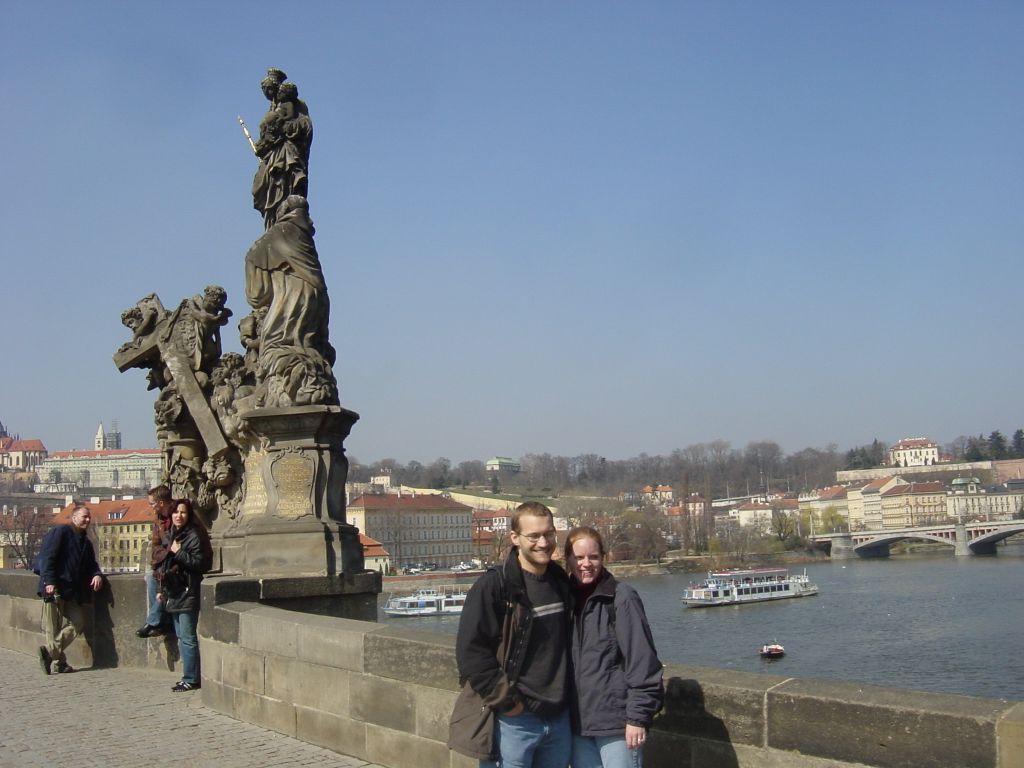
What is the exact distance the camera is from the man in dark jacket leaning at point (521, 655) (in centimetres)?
338

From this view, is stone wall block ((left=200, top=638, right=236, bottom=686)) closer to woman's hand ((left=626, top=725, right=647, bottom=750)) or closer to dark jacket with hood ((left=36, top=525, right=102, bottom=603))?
dark jacket with hood ((left=36, top=525, right=102, bottom=603))

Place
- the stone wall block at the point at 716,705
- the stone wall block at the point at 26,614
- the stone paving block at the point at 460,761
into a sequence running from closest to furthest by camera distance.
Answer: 1. the stone wall block at the point at 716,705
2. the stone paving block at the point at 460,761
3. the stone wall block at the point at 26,614

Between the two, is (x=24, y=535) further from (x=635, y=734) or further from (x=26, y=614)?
(x=635, y=734)

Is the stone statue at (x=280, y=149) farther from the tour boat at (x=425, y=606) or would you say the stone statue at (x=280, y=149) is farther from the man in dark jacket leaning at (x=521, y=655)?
the tour boat at (x=425, y=606)

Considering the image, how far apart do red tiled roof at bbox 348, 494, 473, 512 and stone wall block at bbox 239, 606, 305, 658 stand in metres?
103

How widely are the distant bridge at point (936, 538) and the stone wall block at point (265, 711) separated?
98.5 meters

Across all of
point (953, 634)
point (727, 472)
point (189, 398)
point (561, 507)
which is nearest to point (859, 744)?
point (189, 398)

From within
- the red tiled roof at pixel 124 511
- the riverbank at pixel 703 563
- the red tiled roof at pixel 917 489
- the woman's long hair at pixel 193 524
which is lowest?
the riverbank at pixel 703 563

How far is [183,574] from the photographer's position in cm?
736

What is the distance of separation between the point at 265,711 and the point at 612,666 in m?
3.31

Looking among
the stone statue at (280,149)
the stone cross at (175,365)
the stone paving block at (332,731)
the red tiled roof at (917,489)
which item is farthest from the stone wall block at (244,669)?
the red tiled roof at (917,489)

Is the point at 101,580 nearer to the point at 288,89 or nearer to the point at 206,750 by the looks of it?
the point at 206,750

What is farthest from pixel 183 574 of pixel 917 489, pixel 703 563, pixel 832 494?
pixel 832 494

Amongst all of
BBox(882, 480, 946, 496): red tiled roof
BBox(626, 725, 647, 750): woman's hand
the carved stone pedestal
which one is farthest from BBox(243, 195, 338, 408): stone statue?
BBox(882, 480, 946, 496): red tiled roof
